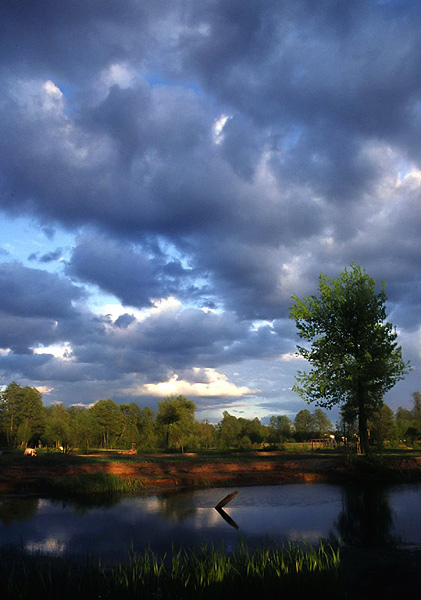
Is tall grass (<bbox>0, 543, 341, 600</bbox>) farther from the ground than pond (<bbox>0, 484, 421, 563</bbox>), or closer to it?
farther from the ground

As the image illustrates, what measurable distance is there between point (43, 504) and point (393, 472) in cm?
2654

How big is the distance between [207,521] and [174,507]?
452 centimetres

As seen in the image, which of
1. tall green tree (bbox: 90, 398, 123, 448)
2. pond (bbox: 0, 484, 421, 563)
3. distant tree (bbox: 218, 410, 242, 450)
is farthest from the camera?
tall green tree (bbox: 90, 398, 123, 448)

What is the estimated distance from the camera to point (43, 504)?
87.8ft

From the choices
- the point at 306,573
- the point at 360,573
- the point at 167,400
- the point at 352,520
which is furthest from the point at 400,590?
the point at 167,400

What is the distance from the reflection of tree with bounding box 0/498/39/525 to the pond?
46mm

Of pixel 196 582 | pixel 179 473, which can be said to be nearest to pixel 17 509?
pixel 179 473

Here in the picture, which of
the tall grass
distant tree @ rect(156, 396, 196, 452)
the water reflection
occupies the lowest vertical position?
the water reflection

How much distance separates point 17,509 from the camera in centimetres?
2498

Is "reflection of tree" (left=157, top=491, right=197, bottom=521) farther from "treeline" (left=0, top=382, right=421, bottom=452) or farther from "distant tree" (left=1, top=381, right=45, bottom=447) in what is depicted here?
"distant tree" (left=1, top=381, right=45, bottom=447)

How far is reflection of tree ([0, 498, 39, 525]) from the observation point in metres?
22.6

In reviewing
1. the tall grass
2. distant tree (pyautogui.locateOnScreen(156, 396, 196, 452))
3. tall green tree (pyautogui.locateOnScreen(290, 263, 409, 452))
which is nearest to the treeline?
distant tree (pyautogui.locateOnScreen(156, 396, 196, 452))

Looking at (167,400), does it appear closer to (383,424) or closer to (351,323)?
(383,424)

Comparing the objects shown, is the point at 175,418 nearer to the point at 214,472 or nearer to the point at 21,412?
the point at 21,412
